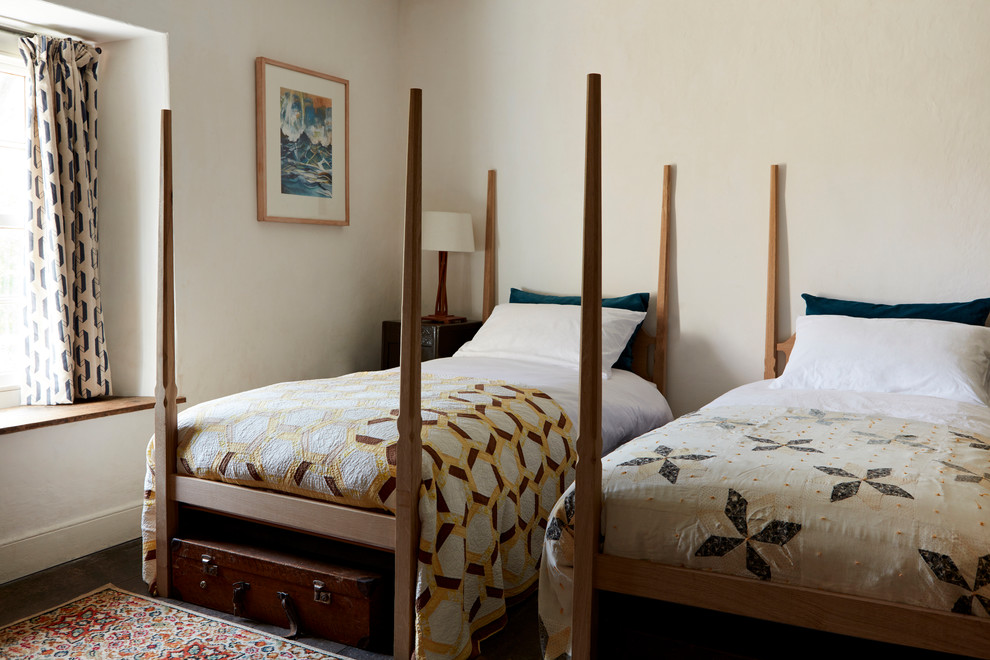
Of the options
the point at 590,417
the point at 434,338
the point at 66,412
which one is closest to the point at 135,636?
the point at 66,412

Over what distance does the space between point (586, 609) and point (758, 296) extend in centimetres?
220

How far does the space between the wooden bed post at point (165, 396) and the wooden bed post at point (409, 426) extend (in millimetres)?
870

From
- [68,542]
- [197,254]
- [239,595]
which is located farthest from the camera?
[197,254]

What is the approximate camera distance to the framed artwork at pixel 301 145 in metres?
3.69

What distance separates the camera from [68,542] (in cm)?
294

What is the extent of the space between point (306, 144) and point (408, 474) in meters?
2.38

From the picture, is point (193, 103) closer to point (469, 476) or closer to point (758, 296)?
point (469, 476)

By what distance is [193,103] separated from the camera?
3361 millimetres

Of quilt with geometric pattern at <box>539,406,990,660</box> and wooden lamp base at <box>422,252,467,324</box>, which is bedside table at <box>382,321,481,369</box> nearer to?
wooden lamp base at <box>422,252,467,324</box>

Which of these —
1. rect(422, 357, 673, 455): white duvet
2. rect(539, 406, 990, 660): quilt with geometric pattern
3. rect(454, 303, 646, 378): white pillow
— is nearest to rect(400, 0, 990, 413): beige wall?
rect(454, 303, 646, 378): white pillow

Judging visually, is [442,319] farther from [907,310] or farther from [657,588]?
[657,588]

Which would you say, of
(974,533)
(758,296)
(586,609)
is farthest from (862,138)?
(586,609)

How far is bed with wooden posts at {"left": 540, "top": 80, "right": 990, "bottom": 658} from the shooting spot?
1.51 meters

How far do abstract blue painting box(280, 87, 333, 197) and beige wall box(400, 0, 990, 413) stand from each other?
2.10ft
